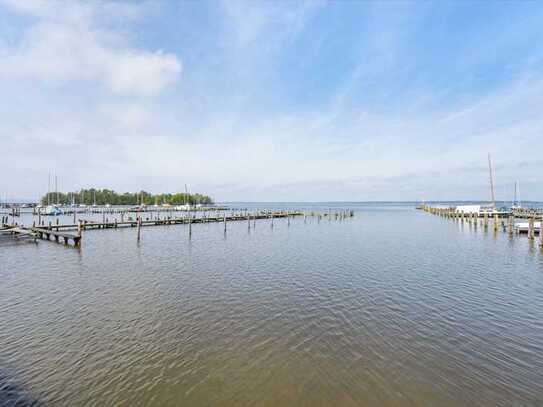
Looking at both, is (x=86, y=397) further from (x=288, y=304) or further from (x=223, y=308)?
(x=288, y=304)

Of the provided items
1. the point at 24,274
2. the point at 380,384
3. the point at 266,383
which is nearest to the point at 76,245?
the point at 24,274

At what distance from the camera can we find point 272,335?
9469 mm

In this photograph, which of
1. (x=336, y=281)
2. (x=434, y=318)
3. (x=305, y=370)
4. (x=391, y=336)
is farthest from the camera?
(x=336, y=281)

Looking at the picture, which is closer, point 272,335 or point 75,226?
point 272,335

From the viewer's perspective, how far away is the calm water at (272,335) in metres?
6.68

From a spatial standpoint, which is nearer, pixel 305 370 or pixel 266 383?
pixel 266 383

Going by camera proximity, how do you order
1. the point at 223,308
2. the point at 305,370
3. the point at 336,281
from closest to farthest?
the point at 305,370 < the point at 223,308 < the point at 336,281

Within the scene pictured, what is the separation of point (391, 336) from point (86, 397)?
348 inches

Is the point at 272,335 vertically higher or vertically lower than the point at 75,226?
lower

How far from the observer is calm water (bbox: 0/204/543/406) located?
21.9 ft

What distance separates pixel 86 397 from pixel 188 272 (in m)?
11.4

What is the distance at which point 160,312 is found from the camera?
11156mm

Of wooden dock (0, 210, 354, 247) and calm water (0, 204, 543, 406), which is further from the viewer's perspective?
wooden dock (0, 210, 354, 247)

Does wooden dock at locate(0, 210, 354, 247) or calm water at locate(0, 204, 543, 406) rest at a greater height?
wooden dock at locate(0, 210, 354, 247)
